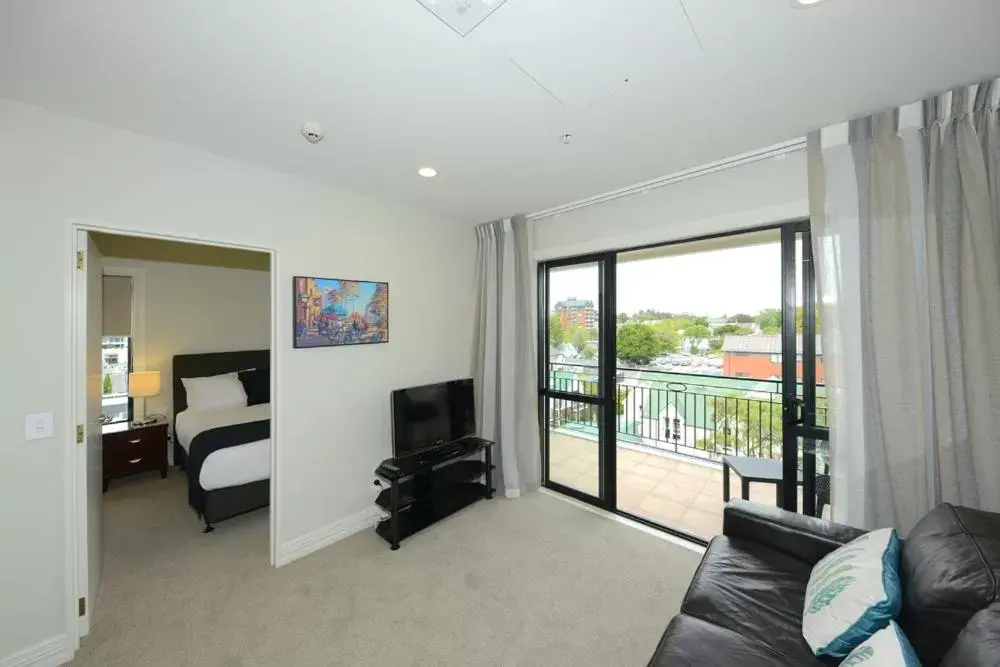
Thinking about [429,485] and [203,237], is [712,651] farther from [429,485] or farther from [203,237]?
[203,237]

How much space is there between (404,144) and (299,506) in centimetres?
248

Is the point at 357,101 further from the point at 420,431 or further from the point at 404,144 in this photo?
the point at 420,431

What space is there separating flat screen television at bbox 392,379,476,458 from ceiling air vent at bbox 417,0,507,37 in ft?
7.61

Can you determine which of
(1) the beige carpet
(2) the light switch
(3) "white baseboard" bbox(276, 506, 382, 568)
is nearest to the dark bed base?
(1) the beige carpet

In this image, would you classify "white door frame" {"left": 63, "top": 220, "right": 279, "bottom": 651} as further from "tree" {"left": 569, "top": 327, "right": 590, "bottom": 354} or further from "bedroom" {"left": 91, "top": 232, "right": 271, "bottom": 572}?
"tree" {"left": 569, "top": 327, "right": 590, "bottom": 354}

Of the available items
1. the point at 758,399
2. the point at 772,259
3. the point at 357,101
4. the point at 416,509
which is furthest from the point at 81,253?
the point at 758,399

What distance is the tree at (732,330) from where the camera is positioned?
137 inches

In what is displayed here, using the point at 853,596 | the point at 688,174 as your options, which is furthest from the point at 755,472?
the point at 688,174

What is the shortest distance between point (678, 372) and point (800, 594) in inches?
116

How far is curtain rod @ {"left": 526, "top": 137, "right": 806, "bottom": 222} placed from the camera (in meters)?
2.15

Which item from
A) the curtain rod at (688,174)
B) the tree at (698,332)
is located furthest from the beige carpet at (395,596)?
the curtain rod at (688,174)

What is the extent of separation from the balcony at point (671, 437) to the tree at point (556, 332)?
0.24m

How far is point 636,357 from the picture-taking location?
4.35m

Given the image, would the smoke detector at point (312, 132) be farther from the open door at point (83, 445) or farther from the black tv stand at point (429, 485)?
the black tv stand at point (429, 485)
